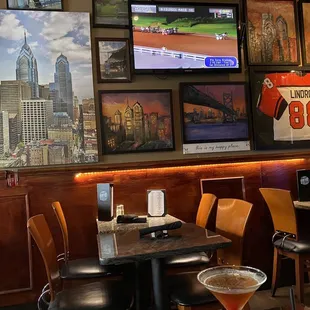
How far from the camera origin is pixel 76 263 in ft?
9.55

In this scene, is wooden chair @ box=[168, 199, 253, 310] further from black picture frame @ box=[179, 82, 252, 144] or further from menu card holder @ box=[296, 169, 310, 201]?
menu card holder @ box=[296, 169, 310, 201]

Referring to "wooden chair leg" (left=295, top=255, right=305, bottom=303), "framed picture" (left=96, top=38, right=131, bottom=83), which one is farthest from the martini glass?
"framed picture" (left=96, top=38, right=131, bottom=83)

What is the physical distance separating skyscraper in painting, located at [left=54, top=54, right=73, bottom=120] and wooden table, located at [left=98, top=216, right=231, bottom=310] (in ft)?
4.63

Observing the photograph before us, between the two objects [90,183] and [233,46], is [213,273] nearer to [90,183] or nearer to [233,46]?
[90,183]

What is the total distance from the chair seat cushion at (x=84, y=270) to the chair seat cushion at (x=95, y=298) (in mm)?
413

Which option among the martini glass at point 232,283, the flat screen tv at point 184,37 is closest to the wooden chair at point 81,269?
the martini glass at point 232,283

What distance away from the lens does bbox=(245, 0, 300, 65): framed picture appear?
3803 millimetres

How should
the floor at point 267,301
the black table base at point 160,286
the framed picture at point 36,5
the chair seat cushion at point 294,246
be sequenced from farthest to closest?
1. the framed picture at point 36,5
2. the floor at point 267,301
3. the chair seat cushion at point 294,246
4. the black table base at point 160,286

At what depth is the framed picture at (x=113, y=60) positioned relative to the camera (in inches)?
137

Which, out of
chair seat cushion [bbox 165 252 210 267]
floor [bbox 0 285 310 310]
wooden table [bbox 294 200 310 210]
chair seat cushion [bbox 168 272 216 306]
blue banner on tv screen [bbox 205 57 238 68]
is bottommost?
floor [bbox 0 285 310 310]

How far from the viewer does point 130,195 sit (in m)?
3.48

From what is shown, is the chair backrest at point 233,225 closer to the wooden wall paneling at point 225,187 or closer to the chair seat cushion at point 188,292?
the chair seat cushion at point 188,292

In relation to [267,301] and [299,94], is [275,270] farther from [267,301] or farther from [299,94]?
[299,94]

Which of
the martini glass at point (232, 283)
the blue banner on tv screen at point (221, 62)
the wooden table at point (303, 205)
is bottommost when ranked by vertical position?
the wooden table at point (303, 205)
